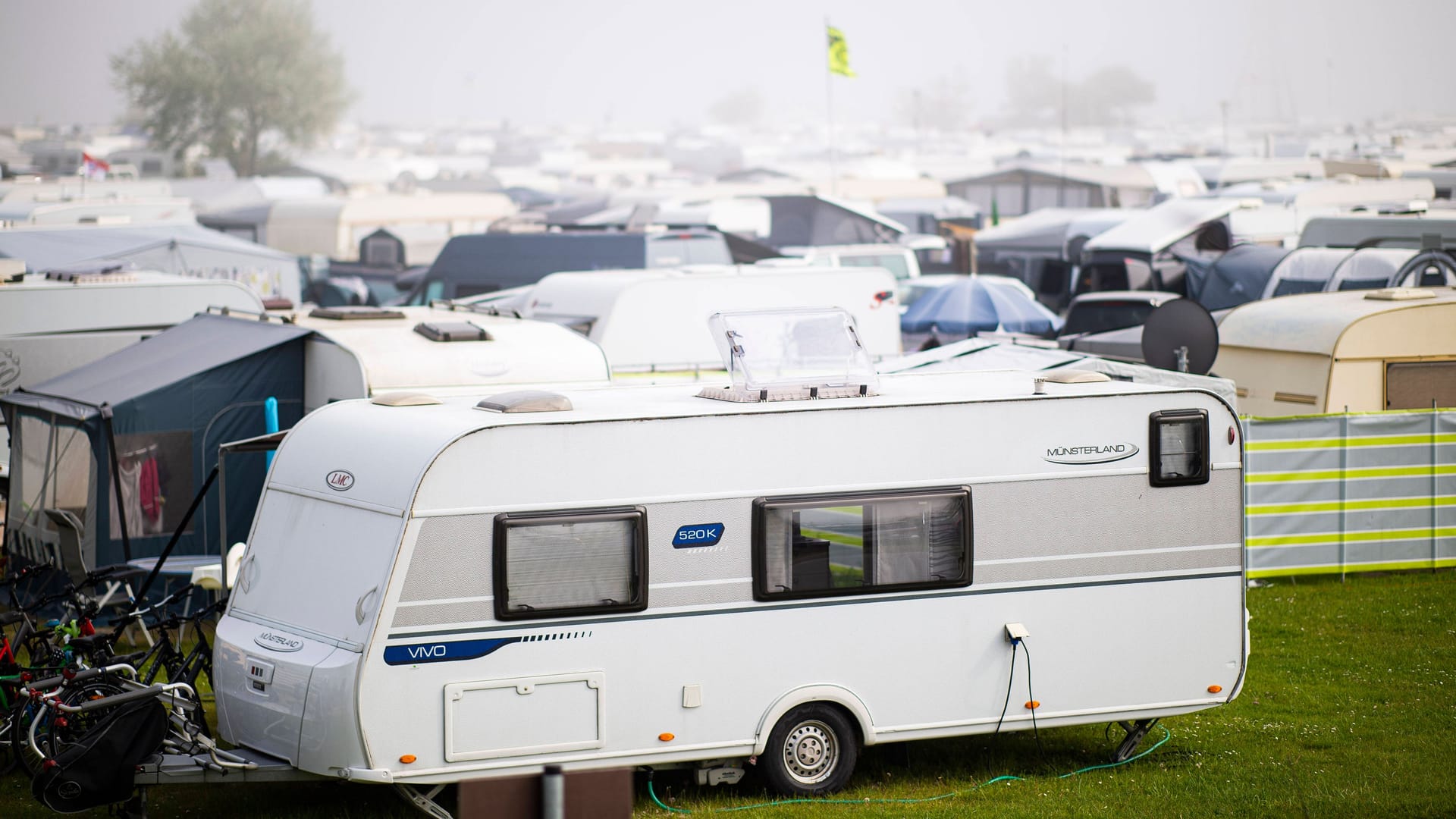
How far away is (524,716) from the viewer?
6.48m

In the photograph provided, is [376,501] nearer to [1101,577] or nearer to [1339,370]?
[1101,577]

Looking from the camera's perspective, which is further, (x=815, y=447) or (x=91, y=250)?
(x=91, y=250)

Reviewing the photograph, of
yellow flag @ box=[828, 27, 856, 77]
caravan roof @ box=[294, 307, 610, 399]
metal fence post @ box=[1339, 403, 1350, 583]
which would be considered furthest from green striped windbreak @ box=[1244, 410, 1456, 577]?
yellow flag @ box=[828, 27, 856, 77]

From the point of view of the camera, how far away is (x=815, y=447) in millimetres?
6984

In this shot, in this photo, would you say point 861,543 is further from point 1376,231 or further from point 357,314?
point 1376,231

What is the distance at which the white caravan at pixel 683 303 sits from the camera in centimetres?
1500

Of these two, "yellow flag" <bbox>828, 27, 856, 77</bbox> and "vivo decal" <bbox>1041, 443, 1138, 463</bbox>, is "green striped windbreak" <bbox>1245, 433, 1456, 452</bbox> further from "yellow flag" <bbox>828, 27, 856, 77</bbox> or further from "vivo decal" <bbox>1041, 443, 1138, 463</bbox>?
"yellow flag" <bbox>828, 27, 856, 77</bbox>

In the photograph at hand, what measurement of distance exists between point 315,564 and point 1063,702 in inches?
140

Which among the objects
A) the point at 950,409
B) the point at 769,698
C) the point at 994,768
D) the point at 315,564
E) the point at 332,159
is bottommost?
the point at 994,768

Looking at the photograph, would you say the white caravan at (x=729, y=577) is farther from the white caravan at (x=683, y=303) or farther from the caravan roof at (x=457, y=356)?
the white caravan at (x=683, y=303)

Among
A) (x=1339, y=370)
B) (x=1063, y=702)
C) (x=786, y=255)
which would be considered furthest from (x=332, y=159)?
(x=1063, y=702)

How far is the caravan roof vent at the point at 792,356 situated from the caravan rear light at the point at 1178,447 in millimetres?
1385

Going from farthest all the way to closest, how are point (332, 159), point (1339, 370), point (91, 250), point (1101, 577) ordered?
point (332, 159), point (91, 250), point (1339, 370), point (1101, 577)

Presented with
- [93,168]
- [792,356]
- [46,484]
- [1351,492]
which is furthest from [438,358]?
[93,168]
